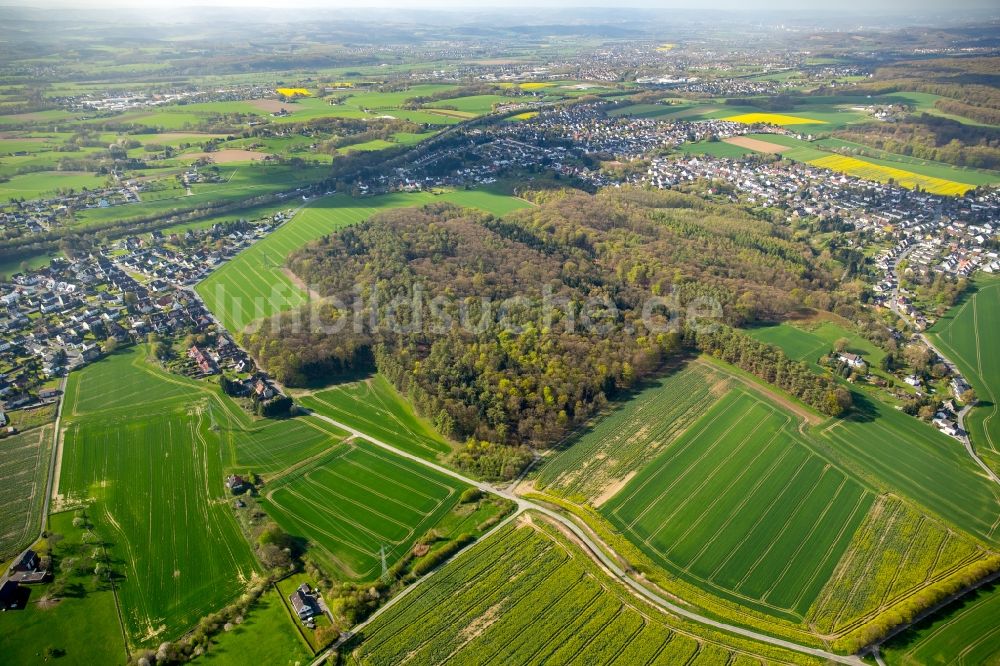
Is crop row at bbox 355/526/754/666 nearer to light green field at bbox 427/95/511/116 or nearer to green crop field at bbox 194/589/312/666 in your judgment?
green crop field at bbox 194/589/312/666

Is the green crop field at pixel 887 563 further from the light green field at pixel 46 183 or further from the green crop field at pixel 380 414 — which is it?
the light green field at pixel 46 183

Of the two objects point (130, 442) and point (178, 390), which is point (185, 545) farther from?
point (178, 390)

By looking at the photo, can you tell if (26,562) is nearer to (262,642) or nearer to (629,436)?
(262,642)

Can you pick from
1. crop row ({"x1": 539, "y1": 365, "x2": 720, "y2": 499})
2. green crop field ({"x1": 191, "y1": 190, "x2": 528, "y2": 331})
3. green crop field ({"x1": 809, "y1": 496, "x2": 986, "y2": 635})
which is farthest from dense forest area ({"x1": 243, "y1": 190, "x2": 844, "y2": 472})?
green crop field ({"x1": 809, "y1": 496, "x2": 986, "y2": 635})

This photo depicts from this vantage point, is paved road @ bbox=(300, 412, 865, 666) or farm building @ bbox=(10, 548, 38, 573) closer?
paved road @ bbox=(300, 412, 865, 666)

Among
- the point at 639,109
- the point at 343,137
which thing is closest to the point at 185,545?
the point at 343,137

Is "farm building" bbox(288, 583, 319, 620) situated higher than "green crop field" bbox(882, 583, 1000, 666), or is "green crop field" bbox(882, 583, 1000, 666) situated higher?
"farm building" bbox(288, 583, 319, 620)
